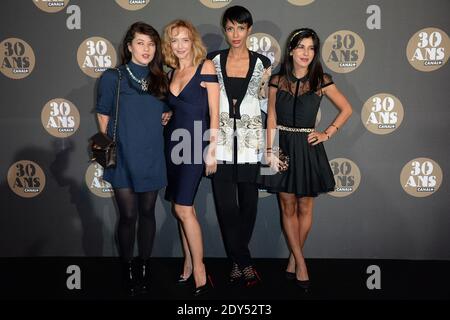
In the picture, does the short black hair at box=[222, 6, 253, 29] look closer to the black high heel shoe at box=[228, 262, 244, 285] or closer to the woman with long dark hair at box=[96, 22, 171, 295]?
the woman with long dark hair at box=[96, 22, 171, 295]

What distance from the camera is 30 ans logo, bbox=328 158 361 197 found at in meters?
3.39

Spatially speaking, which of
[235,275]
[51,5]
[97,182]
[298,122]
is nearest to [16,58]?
[51,5]

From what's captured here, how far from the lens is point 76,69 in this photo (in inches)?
132

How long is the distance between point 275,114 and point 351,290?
1.31 m

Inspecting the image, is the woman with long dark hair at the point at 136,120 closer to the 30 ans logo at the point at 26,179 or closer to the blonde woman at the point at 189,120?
the blonde woman at the point at 189,120

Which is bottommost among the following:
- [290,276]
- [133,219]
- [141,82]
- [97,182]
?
[290,276]

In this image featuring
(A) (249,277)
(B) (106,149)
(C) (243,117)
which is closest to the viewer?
(B) (106,149)

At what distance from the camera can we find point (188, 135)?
268 cm

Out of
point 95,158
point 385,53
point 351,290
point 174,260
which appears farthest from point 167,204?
point 385,53

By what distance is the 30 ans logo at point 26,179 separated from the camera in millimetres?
3453

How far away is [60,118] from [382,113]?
2587 millimetres

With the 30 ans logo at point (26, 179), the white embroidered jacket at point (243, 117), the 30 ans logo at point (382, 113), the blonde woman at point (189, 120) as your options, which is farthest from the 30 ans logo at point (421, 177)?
the 30 ans logo at point (26, 179)

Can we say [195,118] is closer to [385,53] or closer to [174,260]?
[174,260]

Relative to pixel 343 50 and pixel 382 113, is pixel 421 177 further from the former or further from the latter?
pixel 343 50
